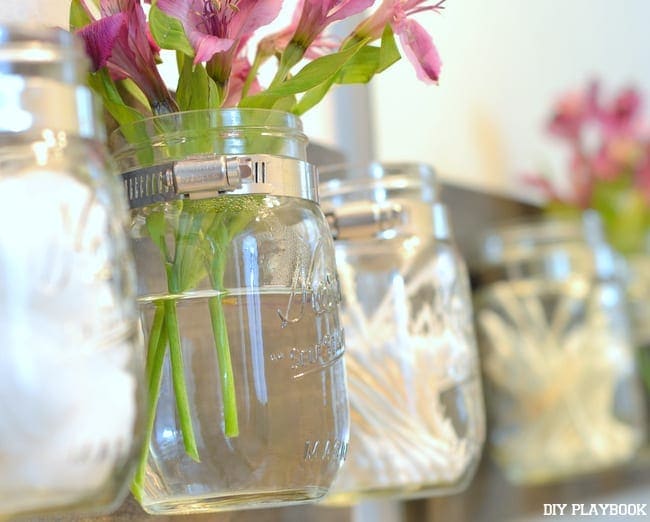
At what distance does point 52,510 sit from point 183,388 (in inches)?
3.6

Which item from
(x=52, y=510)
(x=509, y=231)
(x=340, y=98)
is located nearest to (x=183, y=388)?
(x=52, y=510)

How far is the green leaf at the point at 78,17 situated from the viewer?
349mm

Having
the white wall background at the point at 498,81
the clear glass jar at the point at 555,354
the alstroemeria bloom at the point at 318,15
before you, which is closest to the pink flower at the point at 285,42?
the alstroemeria bloom at the point at 318,15

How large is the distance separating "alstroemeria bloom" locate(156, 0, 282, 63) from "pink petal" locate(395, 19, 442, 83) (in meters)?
0.05

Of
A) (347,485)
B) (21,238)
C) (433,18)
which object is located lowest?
(347,485)

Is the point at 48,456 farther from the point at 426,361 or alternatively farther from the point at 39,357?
the point at 426,361

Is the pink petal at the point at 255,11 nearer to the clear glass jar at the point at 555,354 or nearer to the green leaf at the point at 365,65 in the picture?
the green leaf at the point at 365,65

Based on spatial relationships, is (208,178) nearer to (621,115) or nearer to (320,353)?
(320,353)

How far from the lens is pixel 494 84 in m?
0.93

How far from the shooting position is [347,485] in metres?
0.46

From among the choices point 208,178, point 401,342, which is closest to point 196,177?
point 208,178

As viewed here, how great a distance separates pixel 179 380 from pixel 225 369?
0.02m

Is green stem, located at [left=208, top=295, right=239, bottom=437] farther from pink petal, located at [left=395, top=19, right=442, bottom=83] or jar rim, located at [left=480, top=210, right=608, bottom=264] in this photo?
jar rim, located at [left=480, top=210, right=608, bottom=264]

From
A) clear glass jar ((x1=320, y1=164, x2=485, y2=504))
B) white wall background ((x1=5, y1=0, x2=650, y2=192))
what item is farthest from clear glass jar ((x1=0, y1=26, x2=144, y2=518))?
white wall background ((x1=5, y1=0, x2=650, y2=192))
